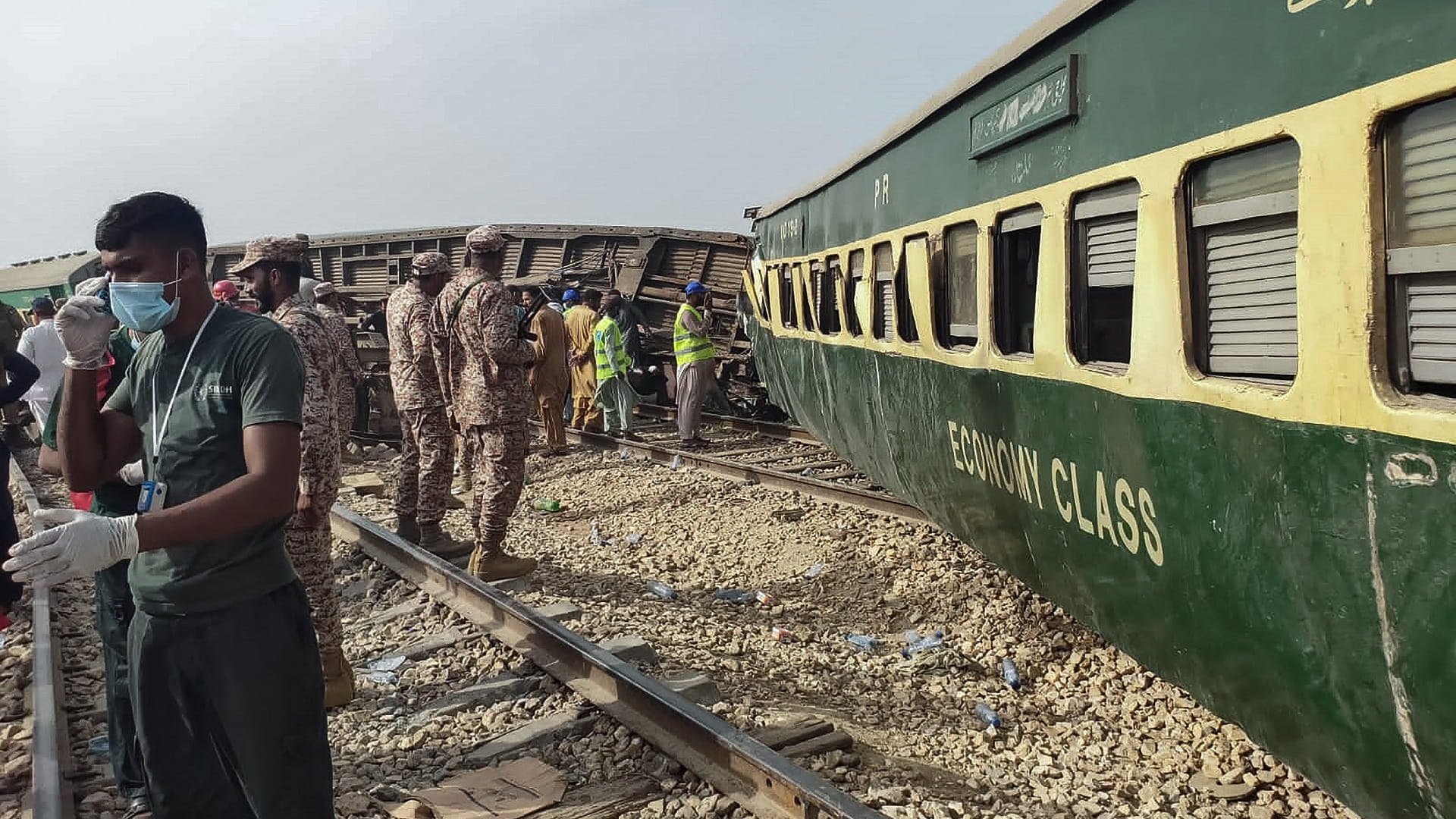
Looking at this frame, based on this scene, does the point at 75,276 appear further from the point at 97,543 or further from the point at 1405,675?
the point at 1405,675

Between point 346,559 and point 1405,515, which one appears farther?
point 346,559

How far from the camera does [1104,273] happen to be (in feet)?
12.1

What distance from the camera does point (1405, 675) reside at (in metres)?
2.32

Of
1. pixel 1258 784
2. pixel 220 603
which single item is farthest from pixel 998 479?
pixel 220 603

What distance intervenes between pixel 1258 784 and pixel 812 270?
6.48 metres

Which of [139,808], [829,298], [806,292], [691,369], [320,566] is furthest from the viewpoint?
[691,369]

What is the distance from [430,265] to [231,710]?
16.4 feet

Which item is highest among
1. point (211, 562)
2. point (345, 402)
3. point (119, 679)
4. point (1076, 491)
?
point (345, 402)

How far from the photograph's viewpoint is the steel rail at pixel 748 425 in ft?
41.2

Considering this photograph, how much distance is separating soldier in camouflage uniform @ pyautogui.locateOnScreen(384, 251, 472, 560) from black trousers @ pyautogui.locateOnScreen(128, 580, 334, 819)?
4.50 metres

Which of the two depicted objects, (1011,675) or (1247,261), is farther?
(1011,675)

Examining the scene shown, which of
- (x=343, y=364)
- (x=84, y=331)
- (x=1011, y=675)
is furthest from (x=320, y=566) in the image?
(x=1011, y=675)

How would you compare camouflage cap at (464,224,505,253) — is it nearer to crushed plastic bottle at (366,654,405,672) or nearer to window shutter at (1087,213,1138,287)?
crushed plastic bottle at (366,654,405,672)

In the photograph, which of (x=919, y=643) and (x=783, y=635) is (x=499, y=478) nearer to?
(x=783, y=635)
